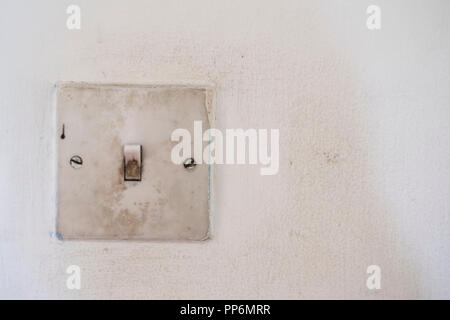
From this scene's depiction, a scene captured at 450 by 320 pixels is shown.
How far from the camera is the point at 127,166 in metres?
0.35

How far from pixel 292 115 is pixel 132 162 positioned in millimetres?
207

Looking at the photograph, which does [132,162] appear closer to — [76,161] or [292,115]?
[76,161]

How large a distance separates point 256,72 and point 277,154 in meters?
0.11

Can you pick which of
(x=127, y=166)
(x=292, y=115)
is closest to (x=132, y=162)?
(x=127, y=166)

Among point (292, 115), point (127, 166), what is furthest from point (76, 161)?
point (292, 115)

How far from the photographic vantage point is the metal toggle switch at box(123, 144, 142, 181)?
1.15 ft

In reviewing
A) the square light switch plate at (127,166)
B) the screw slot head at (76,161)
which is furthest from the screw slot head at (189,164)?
the screw slot head at (76,161)

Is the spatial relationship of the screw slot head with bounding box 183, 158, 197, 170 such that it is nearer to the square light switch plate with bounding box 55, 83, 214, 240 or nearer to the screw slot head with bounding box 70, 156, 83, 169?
the square light switch plate with bounding box 55, 83, 214, 240

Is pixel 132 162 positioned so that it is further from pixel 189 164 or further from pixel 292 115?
pixel 292 115

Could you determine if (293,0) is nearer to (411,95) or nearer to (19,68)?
(411,95)

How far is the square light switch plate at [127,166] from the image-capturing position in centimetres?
35

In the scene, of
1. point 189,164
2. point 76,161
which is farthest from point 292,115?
point 76,161

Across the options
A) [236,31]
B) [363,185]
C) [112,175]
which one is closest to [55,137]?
[112,175]

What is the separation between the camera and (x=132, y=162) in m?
0.35
